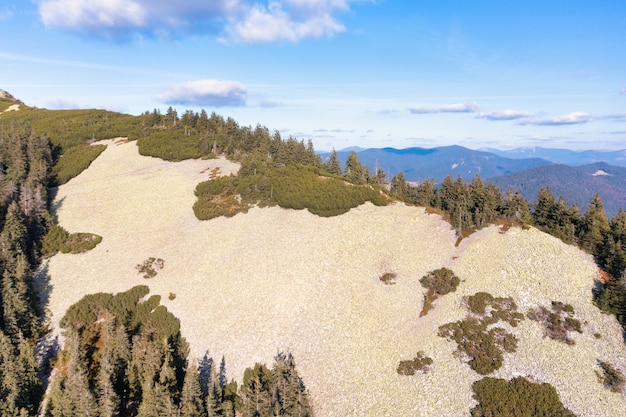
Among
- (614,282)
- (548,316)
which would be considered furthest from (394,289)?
(614,282)

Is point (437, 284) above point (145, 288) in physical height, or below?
above

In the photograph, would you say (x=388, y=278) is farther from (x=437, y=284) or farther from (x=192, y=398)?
(x=192, y=398)

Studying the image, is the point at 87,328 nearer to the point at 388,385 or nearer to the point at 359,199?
the point at 388,385

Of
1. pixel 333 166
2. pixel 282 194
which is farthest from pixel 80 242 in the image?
pixel 333 166

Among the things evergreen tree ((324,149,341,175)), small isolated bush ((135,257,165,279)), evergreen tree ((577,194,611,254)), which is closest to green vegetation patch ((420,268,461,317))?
evergreen tree ((577,194,611,254))

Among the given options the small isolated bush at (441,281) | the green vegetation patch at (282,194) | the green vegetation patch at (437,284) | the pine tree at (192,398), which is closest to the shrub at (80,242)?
the green vegetation patch at (282,194)

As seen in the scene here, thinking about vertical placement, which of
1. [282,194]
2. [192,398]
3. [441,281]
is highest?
[282,194]

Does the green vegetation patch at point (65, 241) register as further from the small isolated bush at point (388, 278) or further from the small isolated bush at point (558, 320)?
the small isolated bush at point (558, 320)
